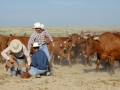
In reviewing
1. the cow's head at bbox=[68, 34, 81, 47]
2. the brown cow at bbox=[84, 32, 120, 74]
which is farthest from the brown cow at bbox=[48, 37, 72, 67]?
the brown cow at bbox=[84, 32, 120, 74]

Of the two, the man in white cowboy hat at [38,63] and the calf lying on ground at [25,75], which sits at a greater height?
the man in white cowboy hat at [38,63]

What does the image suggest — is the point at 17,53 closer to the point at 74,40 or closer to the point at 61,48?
the point at 61,48

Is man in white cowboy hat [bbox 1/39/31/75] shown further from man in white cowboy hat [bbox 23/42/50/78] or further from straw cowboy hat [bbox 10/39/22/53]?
man in white cowboy hat [bbox 23/42/50/78]

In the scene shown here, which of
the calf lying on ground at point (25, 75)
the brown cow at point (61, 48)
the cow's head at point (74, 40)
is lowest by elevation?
the calf lying on ground at point (25, 75)

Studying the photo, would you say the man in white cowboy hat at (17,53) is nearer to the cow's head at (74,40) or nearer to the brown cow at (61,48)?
the brown cow at (61,48)

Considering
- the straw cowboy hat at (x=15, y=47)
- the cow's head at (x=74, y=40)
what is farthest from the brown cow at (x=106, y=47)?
the cow's head at (x=74, y=40)

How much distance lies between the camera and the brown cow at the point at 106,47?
10.1 metres

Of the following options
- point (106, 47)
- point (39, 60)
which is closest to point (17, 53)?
point (39, 60)

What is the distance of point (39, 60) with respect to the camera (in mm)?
8617

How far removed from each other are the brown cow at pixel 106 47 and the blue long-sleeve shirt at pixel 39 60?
7.81 ft

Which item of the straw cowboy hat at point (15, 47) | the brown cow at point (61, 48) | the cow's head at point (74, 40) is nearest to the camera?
the straw cowboy hat at point (15, 47)

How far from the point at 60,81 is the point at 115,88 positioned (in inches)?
75.0

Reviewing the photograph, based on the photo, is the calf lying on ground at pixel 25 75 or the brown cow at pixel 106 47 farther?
the brown cow at pixel 106 47

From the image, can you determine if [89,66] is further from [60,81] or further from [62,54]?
[60,81]
